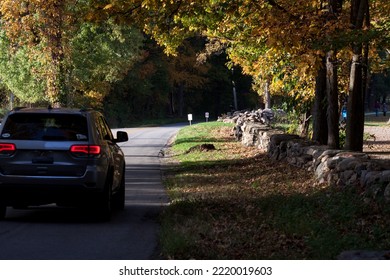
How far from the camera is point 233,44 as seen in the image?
2359 cm

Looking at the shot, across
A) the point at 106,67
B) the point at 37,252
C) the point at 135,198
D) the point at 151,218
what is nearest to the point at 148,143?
the point at 106,67

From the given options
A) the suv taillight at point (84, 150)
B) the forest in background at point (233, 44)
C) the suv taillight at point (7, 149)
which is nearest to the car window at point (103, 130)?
the suv taillight at point (84, 150)

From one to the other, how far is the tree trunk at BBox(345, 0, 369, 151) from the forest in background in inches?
1.0

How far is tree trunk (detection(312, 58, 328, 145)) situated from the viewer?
19.5m

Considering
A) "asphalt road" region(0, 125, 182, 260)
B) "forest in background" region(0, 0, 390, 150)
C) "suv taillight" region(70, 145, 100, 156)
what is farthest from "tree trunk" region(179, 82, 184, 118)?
"suv taillight" region(70, 145, 100, 156)

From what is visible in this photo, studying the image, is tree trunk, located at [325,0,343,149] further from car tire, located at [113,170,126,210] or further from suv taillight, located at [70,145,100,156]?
suv taillight, located at [70,145,100,156]

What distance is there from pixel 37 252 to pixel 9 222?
9.75 ft

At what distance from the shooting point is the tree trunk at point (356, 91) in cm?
1604

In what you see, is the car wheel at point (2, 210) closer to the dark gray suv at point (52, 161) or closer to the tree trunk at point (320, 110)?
the dark gray suv at point (52, 161)

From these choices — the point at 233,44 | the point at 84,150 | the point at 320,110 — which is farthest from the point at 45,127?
the point at 233,44

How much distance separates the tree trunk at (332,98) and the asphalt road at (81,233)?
503cm

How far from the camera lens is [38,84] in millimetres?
37062

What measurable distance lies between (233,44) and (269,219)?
13.5m

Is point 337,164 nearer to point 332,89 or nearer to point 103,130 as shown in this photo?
point 103,130
